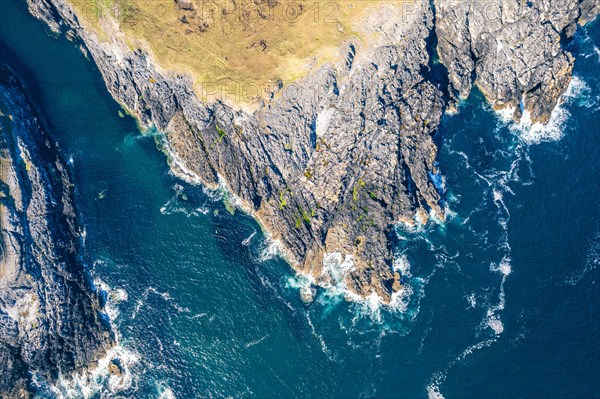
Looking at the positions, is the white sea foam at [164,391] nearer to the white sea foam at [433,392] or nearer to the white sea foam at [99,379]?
the white sea foam at [99,379]

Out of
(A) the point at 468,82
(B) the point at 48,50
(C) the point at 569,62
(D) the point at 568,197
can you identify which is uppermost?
(C) the point at 569,62

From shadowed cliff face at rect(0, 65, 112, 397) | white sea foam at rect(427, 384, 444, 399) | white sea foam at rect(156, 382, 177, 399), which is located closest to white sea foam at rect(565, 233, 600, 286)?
white sea foam at rect(427, 384, 444, 399)

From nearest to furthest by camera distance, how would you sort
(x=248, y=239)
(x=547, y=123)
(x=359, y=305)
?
(x=359, y=305) < (x=248, y=239) < (x=547, y=123)

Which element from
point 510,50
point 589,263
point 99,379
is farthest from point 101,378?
point 510,50

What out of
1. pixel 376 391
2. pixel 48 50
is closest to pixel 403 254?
pixel 376 391

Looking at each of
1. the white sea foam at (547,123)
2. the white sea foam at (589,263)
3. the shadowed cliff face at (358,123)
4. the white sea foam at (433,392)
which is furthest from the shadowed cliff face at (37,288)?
the white sea foam at (547,123)

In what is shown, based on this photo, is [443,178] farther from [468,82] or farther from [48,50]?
[48,50]

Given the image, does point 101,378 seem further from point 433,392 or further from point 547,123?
point 547,123
